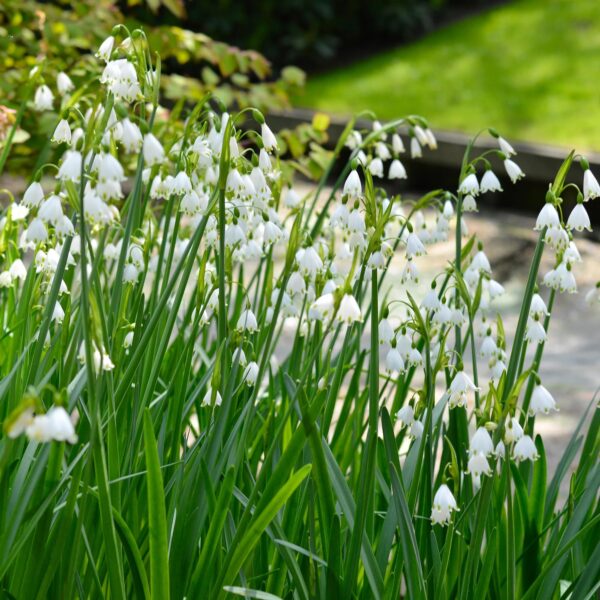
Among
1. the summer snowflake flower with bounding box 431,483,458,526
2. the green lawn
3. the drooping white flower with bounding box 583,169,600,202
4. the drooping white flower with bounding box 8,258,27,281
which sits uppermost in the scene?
the green lawn

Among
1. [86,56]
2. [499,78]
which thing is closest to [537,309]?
[86,56]

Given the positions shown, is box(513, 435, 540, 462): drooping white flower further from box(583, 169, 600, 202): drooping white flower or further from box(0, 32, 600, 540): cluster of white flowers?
box(583, 169, 600, 202): drooping white flower

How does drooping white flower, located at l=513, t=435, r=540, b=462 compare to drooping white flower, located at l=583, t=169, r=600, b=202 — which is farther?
drooping white flower, located at l=583, t=169, r=600, b=202

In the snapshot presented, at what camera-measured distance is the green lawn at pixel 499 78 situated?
807cm

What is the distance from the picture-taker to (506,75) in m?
9.03

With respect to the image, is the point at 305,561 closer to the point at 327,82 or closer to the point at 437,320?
the point at 437,320

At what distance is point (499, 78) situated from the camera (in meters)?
8.99

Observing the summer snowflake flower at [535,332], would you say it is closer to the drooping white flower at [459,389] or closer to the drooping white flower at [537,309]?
the drooping white flower at [537,309]

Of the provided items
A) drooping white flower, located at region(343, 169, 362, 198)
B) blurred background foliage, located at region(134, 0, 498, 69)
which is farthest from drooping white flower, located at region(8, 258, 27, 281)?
blurred background foliage, located at region(134, 0, 498, 69)

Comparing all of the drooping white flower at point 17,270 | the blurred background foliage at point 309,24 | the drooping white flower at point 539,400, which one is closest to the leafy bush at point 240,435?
the drooping white flower at point 539,400

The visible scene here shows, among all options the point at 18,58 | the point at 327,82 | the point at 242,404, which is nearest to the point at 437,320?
the point at 242,404

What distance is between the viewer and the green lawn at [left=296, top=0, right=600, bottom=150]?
8070mm

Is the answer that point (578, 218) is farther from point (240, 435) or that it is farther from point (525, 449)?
point (240, 435)

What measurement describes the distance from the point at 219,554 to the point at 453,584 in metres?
0.45
